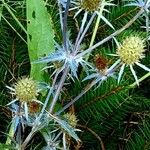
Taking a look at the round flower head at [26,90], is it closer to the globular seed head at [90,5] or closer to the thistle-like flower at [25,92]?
the thistle-like flower at [25,92]

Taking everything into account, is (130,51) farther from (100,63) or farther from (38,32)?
(38,32)

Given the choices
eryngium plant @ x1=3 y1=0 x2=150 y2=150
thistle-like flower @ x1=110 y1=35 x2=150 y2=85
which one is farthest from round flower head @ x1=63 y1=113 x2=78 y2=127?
thistle-like flower @ x1=110 y1=35 x2=150 y2=85

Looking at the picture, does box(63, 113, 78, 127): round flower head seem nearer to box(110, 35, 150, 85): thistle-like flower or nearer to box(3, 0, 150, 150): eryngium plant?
box(3, 0, 150, 150): eryngium plant

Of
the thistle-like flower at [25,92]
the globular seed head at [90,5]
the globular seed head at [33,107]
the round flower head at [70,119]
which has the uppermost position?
the globular seed head at [90,5]

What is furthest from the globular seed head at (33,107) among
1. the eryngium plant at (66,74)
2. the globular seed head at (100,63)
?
the globular seed head at (100,63)

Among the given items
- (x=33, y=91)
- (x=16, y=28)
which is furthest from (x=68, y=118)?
(x=16, y=28)

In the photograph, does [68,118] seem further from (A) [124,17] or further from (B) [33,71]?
(A) [124,17]

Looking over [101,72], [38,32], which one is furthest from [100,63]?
[38,32]
